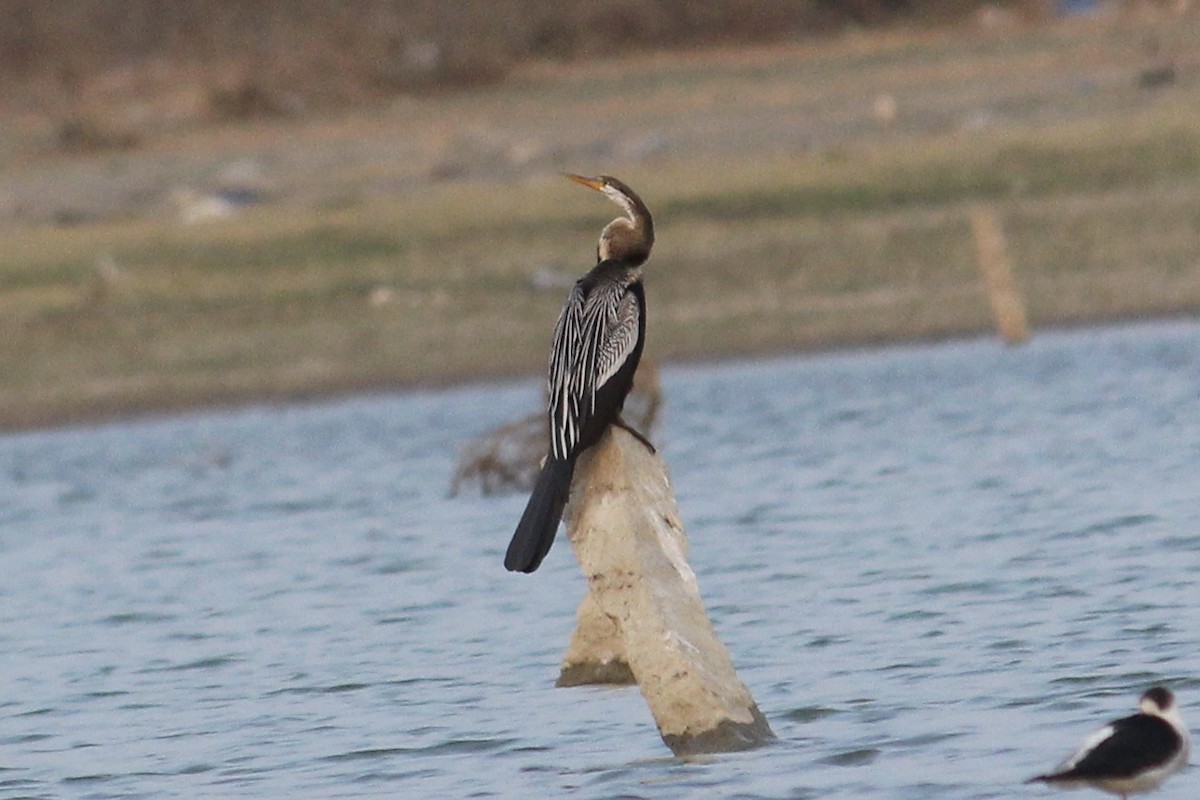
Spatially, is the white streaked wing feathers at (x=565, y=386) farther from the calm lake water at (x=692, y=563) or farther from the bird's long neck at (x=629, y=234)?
the calm lake water at (x=692, y=563)

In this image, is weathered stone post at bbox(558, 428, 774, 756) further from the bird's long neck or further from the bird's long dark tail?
the bird's long neck

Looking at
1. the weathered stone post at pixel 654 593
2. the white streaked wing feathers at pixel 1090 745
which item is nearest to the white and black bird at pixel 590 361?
the weathered stone post at pixel 654 593

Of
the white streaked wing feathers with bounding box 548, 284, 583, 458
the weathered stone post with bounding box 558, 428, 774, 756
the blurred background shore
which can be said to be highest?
the blurred background shore

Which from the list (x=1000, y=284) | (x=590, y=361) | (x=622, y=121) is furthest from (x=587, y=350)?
(x=622, y=121)

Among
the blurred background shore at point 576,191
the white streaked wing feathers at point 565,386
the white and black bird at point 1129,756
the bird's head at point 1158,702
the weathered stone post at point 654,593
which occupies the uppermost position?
the blurred background shore at point 576,191

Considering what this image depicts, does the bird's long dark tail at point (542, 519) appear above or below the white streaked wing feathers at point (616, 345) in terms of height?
below

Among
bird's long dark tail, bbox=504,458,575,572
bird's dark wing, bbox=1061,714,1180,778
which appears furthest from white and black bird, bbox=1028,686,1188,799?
bird's long dark tail, bbox=504,458,575,572

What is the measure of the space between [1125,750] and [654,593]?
1562 millimetres

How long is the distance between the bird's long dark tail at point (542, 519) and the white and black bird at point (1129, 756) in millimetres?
1438

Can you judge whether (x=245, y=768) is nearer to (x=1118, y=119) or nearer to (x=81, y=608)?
(x=81, y=608)

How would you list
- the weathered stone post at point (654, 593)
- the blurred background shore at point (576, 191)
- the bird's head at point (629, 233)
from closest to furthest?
the bird's head at point (629, 233)
the weathered stone post at point (654, 593)
the blurred background shore at point (576, 191)

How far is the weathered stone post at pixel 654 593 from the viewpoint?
723 cm

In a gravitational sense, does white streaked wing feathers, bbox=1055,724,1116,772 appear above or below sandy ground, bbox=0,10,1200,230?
below

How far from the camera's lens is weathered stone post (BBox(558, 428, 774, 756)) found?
23.7ft
